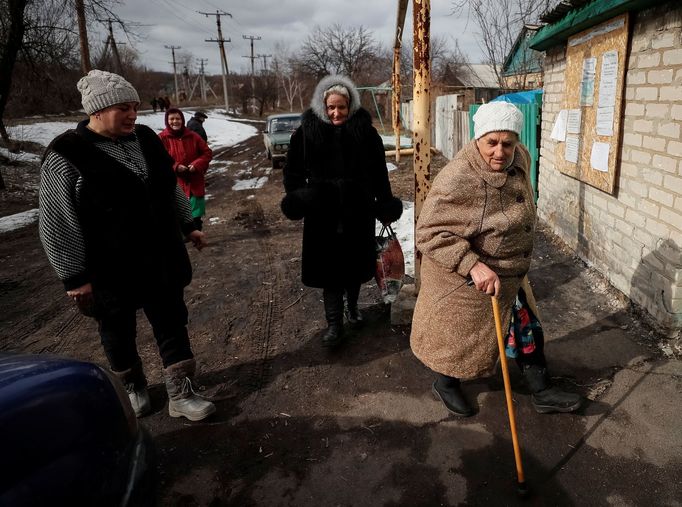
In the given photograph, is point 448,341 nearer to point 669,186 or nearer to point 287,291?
point 669,186

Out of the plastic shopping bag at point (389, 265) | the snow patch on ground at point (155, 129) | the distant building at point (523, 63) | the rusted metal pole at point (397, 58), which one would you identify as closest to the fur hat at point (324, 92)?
the plastic shopping bag at point (389, 265)

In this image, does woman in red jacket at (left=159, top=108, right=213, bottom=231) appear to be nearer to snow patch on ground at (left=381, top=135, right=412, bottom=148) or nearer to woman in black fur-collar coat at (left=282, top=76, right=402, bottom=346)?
woman in black fur-collar coat at (left=282, top=76, right=402, bottom=346)

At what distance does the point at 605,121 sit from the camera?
4246mm

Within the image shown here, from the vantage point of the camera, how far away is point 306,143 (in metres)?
3.20

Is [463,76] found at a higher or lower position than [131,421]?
higher

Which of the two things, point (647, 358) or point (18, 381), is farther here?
point (647, 358)

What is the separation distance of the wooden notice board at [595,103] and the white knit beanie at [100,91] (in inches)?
154

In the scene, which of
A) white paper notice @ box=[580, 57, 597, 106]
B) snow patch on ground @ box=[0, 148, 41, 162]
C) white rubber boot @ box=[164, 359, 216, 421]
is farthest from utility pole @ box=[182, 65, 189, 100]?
white rubber boot @ box=[164, 359, 216, 421]

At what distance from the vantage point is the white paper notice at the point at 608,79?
4.06 m

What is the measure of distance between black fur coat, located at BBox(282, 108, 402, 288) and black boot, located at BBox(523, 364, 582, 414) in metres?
1.40

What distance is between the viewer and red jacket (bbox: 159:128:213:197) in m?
5.48

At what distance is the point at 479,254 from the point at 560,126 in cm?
382

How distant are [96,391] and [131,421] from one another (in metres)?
0.22

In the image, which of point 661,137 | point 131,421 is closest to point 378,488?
point 131,421
